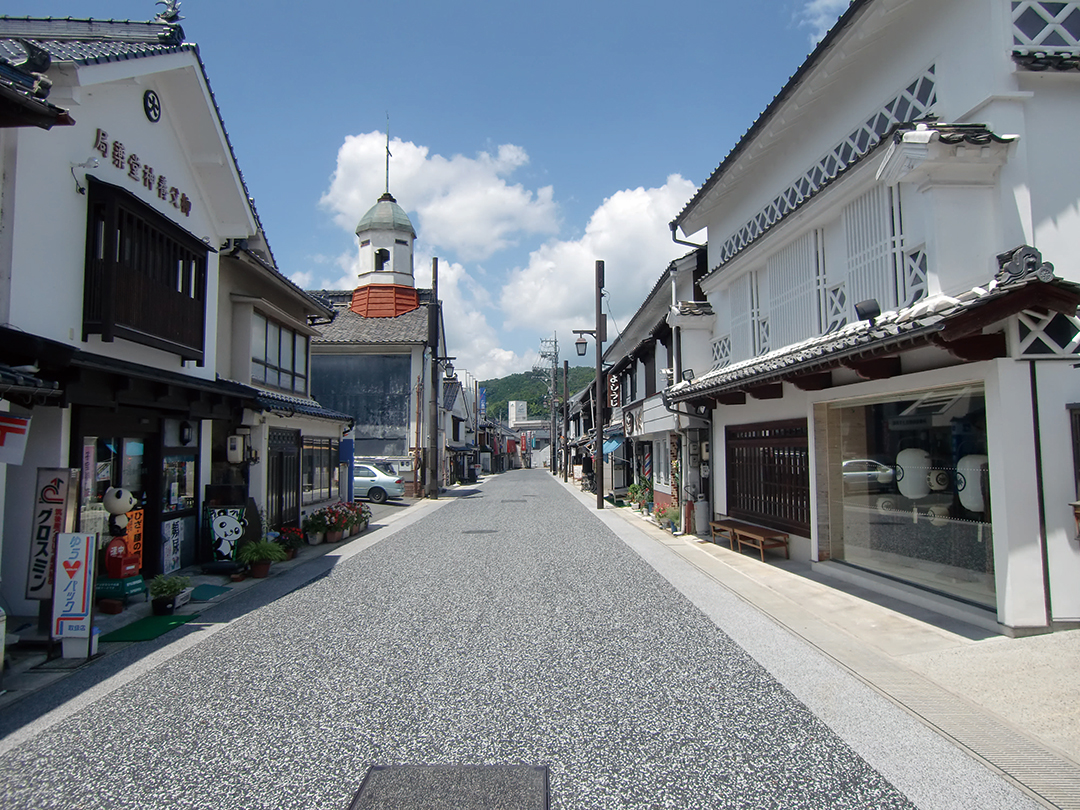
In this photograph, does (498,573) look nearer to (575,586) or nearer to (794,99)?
(575,586)

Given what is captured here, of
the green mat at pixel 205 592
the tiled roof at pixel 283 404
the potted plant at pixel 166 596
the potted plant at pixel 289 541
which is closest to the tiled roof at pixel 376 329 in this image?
the tiled roof at pixel 283 404

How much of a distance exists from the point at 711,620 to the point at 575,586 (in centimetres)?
260

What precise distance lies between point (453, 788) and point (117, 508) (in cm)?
764

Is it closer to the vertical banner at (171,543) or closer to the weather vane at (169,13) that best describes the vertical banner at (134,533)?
the vertical banner at (171,543)

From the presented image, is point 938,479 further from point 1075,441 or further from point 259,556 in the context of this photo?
point 259,556

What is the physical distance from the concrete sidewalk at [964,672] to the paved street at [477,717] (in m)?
0.25

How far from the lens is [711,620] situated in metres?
8.16

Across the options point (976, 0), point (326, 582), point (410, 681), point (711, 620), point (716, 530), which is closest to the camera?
point (410, 681)

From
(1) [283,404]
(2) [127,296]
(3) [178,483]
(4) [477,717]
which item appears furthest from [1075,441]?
(1) [283,404]

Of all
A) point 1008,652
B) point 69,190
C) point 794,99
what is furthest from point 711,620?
point 69,190

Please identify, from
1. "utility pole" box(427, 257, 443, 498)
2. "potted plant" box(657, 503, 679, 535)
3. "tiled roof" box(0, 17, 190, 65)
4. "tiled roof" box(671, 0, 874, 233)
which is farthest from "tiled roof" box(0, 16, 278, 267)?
"utility pole" box(427, 257, 443, 498)

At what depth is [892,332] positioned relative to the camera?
702cm

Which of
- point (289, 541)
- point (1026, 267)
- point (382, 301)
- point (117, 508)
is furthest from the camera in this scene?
point (382, 301)

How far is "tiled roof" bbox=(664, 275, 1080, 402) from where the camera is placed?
224 inches
